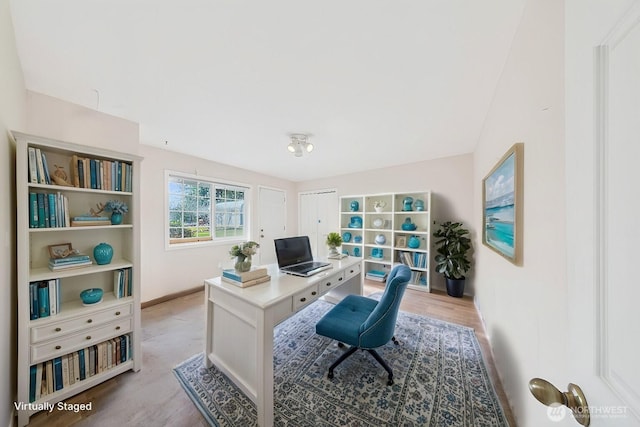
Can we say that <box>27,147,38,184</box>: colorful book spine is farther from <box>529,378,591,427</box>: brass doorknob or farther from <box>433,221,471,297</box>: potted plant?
<box>433,221,471,297</box>: potted plant

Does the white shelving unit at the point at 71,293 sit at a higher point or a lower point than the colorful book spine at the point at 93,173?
lower

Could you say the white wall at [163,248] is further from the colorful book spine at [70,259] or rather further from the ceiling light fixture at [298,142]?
the ceiling light fixture at [298,142]

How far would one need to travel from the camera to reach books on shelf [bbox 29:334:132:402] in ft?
4.59

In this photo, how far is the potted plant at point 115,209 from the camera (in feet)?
5.79

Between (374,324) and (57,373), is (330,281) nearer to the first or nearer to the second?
(374,324)

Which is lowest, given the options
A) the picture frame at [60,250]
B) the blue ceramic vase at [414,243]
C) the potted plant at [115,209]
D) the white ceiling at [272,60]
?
the blue ceramic vase at [414,243]

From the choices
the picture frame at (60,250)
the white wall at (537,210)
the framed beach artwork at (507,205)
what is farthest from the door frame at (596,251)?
the picture frame at (60,250)

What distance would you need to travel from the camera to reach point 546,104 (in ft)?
3.02

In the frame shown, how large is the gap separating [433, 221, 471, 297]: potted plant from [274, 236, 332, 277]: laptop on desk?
6.82ft

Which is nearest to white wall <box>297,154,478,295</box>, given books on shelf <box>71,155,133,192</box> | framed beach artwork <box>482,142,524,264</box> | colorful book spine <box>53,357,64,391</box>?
framed beach artwork <box>482,142,524,264</box>

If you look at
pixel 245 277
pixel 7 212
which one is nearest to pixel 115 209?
pixel 7 212

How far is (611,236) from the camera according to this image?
0.39 meters

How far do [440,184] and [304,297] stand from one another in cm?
308

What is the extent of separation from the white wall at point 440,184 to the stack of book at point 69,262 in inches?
155
